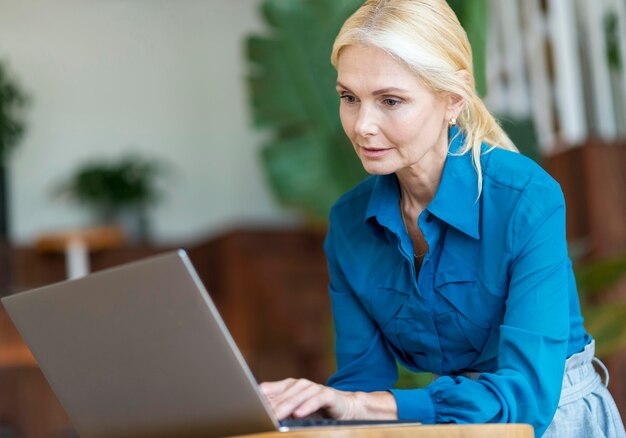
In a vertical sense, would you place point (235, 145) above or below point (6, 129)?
below

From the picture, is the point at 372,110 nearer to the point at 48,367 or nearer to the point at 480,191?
the point at 480,191

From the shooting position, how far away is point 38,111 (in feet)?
24.5

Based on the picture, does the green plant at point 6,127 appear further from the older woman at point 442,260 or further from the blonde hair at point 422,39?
the blonde hair at point 422,39

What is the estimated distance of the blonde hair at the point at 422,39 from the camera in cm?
139

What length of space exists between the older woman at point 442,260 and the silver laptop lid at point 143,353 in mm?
102

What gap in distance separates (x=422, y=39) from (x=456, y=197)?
210mm

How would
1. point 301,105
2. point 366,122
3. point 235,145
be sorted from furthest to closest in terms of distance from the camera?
point 235,145 < point 301,105 < point 366,122

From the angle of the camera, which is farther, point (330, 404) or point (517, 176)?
point (517, 176)

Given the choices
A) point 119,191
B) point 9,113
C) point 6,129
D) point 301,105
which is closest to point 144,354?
point 301,105

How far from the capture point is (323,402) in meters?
1.22

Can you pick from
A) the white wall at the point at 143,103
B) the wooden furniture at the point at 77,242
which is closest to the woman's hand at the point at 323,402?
the wooden furniture at the point at 77,242

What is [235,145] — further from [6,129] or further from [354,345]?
[354,345]

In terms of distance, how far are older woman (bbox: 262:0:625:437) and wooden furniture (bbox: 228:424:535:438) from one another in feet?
0.46

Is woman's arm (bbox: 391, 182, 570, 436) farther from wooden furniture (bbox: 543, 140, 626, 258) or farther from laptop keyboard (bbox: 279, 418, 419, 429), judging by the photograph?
wooden furniture (bbox: 543, 140, 626, 258)
